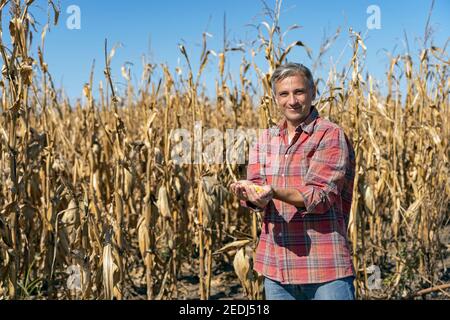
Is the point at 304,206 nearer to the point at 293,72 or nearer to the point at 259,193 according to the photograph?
the point at 259,193

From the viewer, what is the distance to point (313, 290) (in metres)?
1.78

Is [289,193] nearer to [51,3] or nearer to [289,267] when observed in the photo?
[289,267]

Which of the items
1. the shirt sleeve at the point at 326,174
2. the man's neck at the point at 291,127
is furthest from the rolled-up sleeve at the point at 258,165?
the shirt sleeve at the point at 326,174

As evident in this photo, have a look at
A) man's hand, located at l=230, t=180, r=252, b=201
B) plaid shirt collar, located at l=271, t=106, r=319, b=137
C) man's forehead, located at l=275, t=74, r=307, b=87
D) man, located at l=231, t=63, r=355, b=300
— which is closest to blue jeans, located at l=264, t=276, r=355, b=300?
man, located at l=231, t=63, r=355, b=300

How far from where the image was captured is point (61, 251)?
315 cm

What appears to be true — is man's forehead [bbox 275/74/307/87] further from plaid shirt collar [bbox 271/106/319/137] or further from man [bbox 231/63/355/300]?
plaid shirt collar [bbox 271/106/319/137]

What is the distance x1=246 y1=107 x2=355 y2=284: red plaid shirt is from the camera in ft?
5.45

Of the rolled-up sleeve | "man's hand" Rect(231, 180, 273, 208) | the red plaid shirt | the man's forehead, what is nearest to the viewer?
"man's hand" Rect(231, 180, 273, 208)

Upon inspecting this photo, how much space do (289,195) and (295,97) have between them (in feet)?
1.26

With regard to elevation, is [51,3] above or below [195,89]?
above

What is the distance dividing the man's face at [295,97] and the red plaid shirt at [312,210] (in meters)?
0.04
